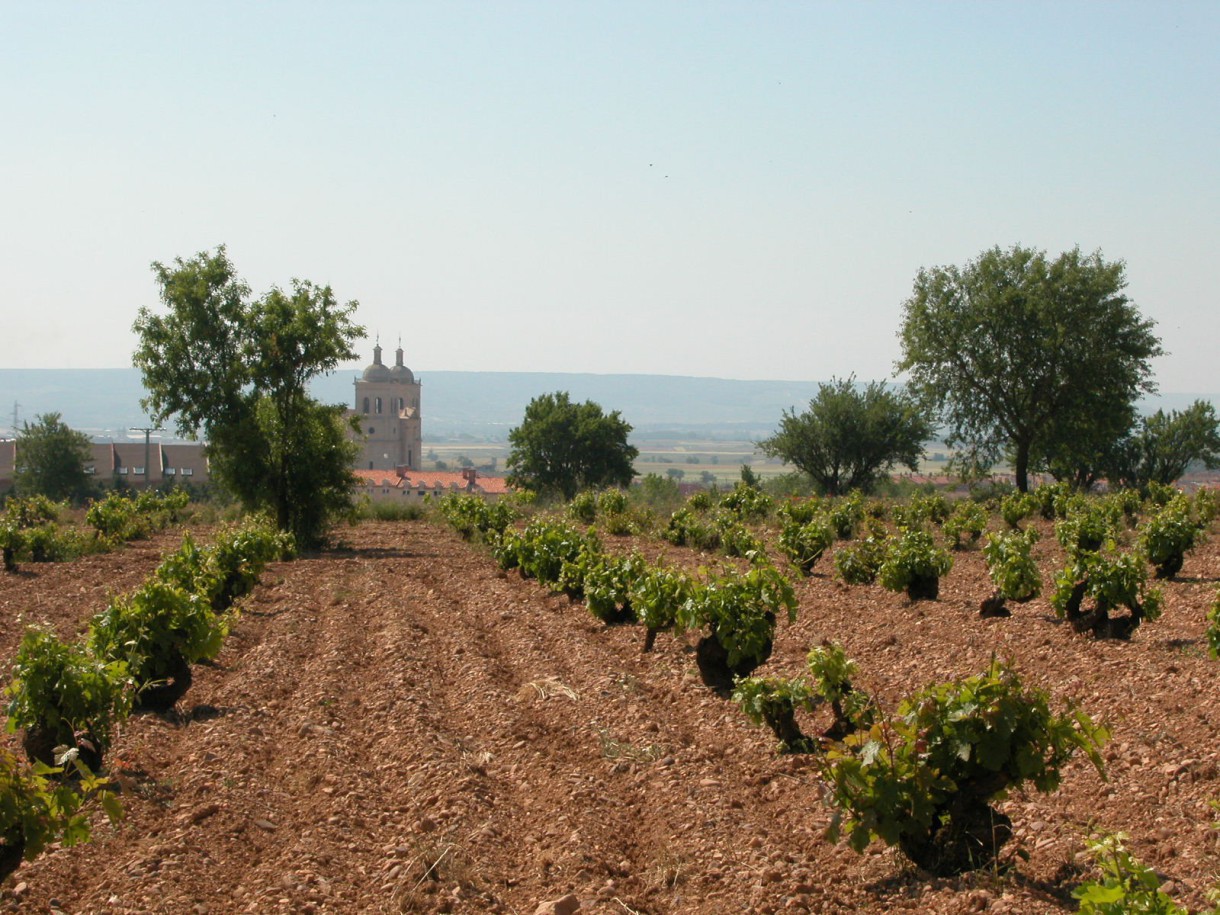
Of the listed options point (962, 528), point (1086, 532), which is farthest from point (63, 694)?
point (962, 528)

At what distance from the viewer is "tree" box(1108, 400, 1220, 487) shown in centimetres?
4750

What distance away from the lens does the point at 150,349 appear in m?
27.0

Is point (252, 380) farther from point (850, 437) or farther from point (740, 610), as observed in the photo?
point (850, 437)

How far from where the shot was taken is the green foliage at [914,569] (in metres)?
14.7

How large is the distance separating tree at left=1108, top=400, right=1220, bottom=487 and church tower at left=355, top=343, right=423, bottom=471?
93.9 m

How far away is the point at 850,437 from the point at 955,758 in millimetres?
39822

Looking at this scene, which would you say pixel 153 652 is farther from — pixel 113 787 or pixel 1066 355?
pixel 1066 355

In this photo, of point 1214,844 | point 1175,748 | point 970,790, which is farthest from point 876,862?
point 1175,748

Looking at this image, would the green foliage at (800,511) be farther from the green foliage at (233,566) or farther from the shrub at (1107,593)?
the shrub at (1107,593)

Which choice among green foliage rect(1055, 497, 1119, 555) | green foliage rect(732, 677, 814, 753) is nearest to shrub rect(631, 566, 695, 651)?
green foliage rect(732, 677, 814, 753)

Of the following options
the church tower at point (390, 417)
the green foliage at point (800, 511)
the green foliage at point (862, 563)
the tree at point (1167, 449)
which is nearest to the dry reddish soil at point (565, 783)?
the green foliage at point (862, 563)

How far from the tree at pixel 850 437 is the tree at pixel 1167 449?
8.70 meters

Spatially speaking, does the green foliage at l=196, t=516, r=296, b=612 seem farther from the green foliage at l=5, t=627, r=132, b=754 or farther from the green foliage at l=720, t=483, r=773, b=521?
the green foliage at l=720, t=483, r=773, b=521

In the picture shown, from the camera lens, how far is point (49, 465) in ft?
204
